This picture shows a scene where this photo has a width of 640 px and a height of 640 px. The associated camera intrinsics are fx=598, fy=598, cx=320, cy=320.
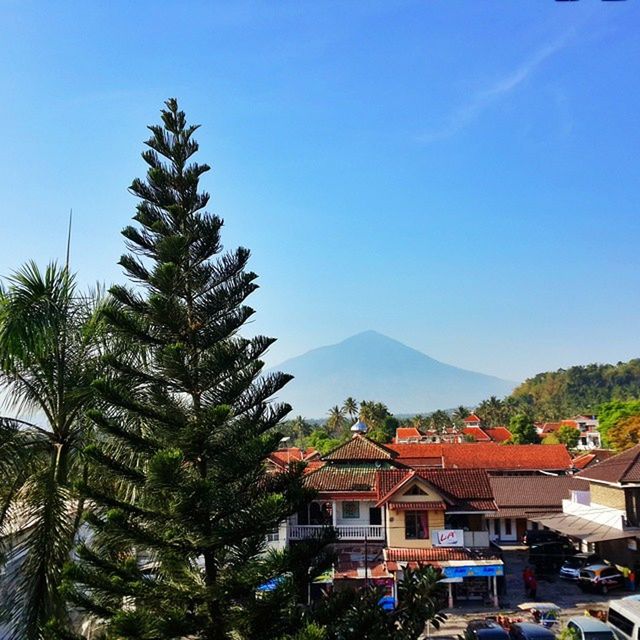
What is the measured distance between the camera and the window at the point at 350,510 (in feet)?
66.7

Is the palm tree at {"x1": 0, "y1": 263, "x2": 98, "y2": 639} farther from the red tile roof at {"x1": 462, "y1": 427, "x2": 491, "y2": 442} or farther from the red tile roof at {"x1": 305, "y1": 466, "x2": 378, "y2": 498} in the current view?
the red tile roof at {"x1": 462, "y1": 427, "x2": 491, "y2": 442}

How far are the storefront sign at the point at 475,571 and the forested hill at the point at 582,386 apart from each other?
397 ft

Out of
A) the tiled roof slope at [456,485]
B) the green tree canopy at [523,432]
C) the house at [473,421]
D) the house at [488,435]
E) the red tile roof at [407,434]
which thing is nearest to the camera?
the tiled roof slope at [456,485]

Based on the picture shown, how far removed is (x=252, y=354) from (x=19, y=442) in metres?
2.72

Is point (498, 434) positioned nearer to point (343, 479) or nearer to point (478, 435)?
point (478, 435)

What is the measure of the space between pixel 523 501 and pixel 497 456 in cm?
1040

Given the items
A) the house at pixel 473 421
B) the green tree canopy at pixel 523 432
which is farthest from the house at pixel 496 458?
the house at pixel 473 421

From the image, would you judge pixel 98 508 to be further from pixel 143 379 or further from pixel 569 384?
pixel 569 384

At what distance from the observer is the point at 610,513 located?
22.1 meters

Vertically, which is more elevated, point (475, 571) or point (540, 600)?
point (475, 571)

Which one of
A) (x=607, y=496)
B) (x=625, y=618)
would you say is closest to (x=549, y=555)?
(x=607, y=496)

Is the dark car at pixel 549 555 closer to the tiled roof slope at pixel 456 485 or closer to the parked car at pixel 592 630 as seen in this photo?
the tiled roof slope at pixel 456 485

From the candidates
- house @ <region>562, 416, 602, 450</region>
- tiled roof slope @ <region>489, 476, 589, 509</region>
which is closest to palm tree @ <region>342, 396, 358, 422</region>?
house @ <region>562, 416, 602, 450</region>

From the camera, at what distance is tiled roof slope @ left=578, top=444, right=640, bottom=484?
69.0 feet
